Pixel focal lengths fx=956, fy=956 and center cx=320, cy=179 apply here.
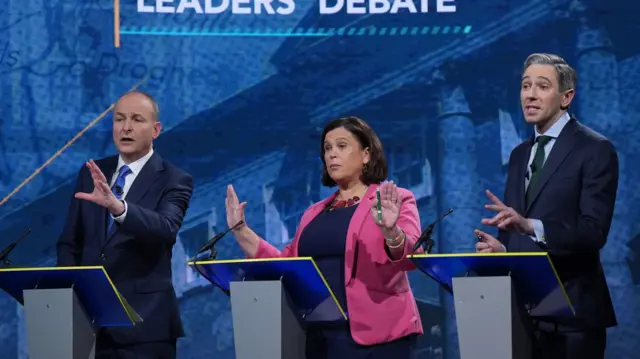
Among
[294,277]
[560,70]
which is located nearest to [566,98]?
[560,70]

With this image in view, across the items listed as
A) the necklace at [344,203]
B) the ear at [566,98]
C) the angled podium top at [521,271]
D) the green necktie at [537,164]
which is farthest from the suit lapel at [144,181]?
the ear at [566,98]

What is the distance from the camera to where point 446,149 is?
544 centimetres

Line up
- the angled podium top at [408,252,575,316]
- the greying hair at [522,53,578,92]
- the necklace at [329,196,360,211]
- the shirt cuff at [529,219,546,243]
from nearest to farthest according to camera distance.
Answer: the angled podium top at [408,252,575,316], the shirt cuff at [529,219,546,243], the greying hair at [522,53,578,92], the necklace at [329,196,360,211]

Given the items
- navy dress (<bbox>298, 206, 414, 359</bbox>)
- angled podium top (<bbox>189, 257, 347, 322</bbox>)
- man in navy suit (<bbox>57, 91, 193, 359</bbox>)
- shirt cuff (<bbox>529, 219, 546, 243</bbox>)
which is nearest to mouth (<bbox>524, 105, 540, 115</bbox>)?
shirt cuff (<bbox>529, 219, 546, 243</bbox>)

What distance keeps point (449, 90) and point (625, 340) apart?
1715 mm

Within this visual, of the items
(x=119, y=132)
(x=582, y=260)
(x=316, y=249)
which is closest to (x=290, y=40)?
(x=119, y=132)

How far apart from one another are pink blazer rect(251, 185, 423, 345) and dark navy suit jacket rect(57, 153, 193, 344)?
2.28 feet

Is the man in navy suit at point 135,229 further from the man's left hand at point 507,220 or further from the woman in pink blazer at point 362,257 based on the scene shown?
the man's left hand at point 507,220

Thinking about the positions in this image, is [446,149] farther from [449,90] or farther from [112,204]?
[112,204]

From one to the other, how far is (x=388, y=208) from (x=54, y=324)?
115 cm

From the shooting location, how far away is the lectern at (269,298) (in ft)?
9.75

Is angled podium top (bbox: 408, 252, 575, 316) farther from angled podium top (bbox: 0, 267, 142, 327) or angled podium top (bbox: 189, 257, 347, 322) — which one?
angled podium top (bbox: 0, 267, 142, 327)

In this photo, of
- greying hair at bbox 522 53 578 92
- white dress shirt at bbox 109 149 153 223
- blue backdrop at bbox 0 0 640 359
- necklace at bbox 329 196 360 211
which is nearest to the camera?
greying hair at bbox 522 53 578 92

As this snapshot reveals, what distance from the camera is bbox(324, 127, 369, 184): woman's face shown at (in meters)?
3.46
